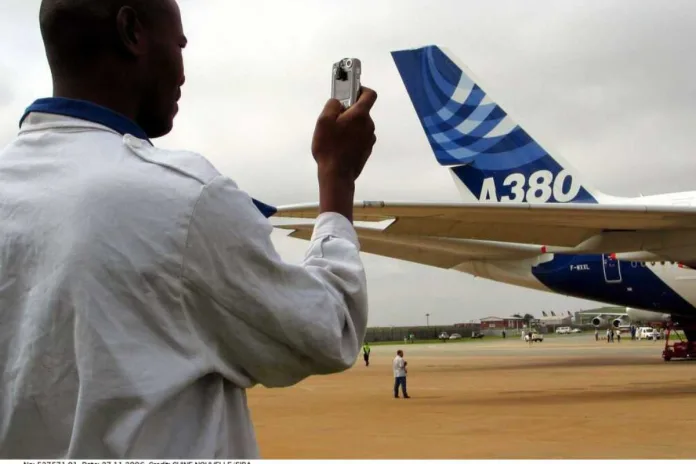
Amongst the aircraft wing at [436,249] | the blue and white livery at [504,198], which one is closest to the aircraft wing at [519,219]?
the blue and white livery at [504,198]

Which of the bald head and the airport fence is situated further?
the airport fence

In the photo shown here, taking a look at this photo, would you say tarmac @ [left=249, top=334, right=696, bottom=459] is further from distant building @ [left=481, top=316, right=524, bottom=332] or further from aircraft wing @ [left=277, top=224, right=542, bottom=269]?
distant building @ [left=481, top=316, right=524, bottom=332]

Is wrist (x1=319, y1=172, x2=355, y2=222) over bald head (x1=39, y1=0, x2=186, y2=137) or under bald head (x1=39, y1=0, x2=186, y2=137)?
under

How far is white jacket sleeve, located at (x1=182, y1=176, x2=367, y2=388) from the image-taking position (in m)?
1.14

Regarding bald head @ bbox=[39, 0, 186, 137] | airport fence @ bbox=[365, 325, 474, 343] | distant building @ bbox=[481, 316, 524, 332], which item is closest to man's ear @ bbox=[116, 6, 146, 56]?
bald head @ bbox=[39, 0, 186, 137]

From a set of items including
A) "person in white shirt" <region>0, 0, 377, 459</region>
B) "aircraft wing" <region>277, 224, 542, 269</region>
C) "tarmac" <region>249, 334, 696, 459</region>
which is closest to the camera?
"person in white shirt" <region>0, 0, 377, 459</region>

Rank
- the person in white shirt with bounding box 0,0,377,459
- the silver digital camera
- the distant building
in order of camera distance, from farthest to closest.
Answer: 1. the distant building
2. the silver digital camera
3. the person in white shirt with bounding box 0,0,377,459

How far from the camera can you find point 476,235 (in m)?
15.7

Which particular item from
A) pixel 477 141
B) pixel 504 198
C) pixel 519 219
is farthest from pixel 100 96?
pixel 477 141

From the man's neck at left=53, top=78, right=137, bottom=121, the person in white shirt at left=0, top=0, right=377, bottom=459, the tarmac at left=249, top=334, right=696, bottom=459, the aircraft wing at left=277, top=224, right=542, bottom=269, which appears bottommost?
the tarmac at left=249, top=334, right=696, bottom=459

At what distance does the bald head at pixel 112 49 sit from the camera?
1319 millimetres

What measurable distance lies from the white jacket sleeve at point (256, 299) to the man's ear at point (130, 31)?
1.06ft

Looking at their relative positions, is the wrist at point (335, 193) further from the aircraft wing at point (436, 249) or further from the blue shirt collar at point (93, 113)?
the aircraft wing at point (436, 249)

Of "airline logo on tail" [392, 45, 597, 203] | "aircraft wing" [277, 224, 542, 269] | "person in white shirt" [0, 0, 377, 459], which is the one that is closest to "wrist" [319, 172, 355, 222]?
"person in white shirt" [0, 0, 377, 459]
